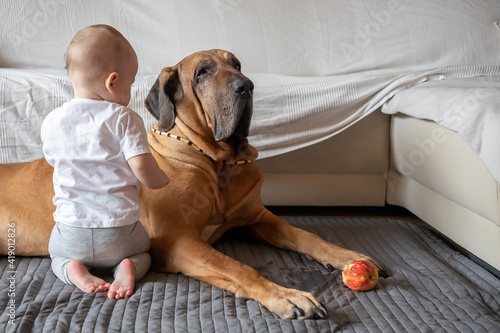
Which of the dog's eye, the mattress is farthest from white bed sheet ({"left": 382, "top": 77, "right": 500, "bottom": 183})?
the dog's eye

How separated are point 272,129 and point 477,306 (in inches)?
38.4

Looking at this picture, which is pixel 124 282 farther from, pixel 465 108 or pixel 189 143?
pixel 465 108

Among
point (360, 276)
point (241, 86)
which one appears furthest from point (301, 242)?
point (241, 86)

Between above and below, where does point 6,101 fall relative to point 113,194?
above

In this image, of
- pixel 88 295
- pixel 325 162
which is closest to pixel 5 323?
pixel 88 295

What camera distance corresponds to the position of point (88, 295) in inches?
50.8

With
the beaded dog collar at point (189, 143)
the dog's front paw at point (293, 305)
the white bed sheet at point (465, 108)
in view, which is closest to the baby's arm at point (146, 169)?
the beaded dog collar at point (189, 143)

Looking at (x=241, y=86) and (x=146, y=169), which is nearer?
(x=146, y=169)

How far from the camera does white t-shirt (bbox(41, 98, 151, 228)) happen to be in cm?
130

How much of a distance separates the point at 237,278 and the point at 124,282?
0.29m

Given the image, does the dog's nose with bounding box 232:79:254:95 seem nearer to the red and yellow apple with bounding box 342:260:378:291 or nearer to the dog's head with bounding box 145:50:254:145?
the dog's head with bounding box 145:50:254:145

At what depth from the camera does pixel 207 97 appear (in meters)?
1.52

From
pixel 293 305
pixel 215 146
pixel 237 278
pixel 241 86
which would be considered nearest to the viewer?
pixel 293 305

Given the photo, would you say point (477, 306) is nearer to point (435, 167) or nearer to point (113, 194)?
point (435, 167)
